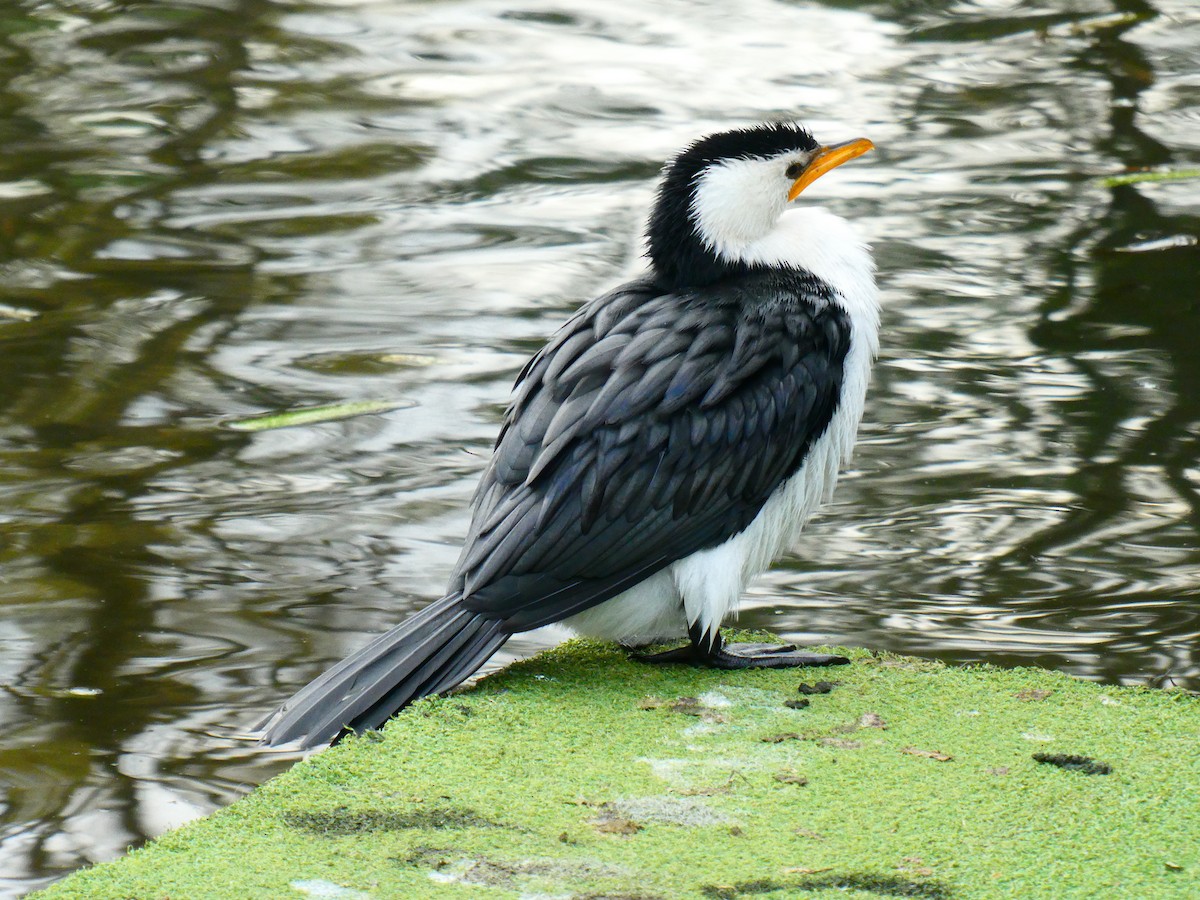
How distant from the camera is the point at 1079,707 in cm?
306

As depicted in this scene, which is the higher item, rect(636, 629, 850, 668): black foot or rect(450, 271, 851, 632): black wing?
rect(450, 271, 851, 632): black wing

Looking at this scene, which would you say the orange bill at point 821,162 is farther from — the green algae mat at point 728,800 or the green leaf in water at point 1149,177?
the green leaf in water at point 1149,177

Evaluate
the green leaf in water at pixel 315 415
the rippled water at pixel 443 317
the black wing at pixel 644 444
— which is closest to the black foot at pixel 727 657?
the black wing at pixel 644 444

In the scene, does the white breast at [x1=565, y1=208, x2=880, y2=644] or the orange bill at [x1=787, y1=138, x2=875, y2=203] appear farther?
the orange bill at [x1=787, y1=138, x2=875, y2=203]

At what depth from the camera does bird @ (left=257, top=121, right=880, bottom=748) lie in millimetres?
3049

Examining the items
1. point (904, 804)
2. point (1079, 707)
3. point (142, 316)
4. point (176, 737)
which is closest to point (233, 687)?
point (176, 737)

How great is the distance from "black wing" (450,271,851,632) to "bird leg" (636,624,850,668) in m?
0.21

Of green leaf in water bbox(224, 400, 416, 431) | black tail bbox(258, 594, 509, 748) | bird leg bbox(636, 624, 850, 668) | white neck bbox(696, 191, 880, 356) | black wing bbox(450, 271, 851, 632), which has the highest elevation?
white neck bbox(696, 191, 880, 356)

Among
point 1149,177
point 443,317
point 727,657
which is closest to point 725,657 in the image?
point 727,657

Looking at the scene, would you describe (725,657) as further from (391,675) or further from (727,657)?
(391,675)

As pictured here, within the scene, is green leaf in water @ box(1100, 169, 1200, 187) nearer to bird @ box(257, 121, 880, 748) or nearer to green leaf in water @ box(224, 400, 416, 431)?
green leaf in water @ box(224, 400, 416, 431)

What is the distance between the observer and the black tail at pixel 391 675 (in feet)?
9.44

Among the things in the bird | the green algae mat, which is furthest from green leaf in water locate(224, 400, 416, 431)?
the green algae mat

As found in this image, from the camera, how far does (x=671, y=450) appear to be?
3.18m
